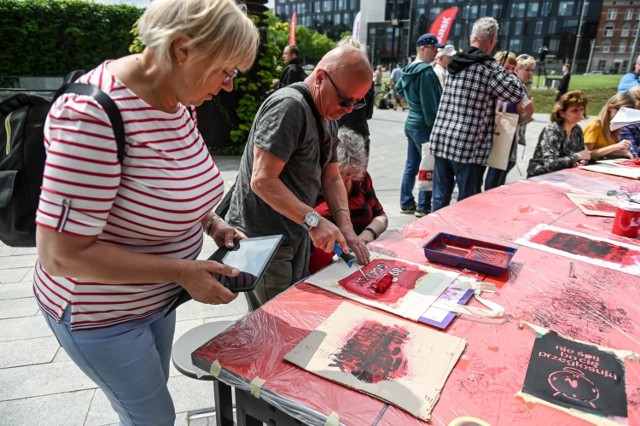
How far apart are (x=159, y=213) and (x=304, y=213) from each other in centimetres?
63

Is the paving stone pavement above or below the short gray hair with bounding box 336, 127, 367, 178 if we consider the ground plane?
below

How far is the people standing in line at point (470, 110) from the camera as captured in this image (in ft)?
11.1

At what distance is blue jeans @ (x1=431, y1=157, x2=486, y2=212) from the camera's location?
380cm

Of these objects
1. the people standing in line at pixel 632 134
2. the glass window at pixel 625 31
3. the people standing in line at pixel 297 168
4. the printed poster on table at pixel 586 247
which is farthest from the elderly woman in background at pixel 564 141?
the glass window at pixel 625 31

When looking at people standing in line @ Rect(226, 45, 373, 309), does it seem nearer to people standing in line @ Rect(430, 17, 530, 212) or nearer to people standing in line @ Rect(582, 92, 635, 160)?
people standing in line @ Rect(430, 17, 530, 212)

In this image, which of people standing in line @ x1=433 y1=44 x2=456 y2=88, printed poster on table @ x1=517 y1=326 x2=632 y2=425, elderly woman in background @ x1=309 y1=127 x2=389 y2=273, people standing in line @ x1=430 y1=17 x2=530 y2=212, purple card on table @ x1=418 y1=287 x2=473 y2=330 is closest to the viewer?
printed poster on table @ x1=517 y1=326 x2=632 y2=425

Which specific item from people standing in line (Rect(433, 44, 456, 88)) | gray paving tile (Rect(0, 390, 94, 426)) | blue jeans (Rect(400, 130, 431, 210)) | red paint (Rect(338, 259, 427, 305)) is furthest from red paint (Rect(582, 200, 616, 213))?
gray paving tile (Rect(0, 390, 94, 426))

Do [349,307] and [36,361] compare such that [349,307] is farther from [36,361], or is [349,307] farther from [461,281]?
[36,361]

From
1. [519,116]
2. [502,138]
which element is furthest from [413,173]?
[519,116]

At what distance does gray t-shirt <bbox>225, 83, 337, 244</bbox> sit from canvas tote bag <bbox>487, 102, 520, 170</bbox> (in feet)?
8.08

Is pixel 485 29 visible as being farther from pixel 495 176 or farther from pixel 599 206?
pixel 599 206

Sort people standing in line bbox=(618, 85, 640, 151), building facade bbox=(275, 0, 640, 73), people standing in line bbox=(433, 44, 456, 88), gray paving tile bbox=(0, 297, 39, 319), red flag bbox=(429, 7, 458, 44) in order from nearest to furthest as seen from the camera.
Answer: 1. gray paving tile bbox=(0, 297, 39, 319)
2. people standing in line bbox=(618, 85, 640, 151)
3. people standing in line bbox=(433, 44, 456, 88)
4. red flag bbox=(429, 7, 458, 44)
5. building facade bbox=(275, 0, 640, 73)

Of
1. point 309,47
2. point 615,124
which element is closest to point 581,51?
point 309,47

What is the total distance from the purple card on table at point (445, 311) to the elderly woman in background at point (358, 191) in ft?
2.69
